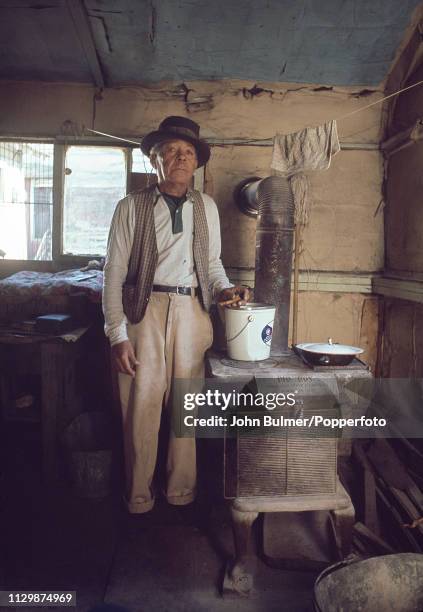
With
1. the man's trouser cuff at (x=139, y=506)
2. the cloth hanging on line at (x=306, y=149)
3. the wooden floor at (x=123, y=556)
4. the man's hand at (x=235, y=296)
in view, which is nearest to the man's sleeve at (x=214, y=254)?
the man's hand at (x=235, y=296)

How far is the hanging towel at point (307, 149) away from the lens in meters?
3.84

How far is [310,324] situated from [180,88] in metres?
2.87

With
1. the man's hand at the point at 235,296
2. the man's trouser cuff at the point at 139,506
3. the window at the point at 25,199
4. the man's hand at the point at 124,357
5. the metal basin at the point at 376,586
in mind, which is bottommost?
the man's trouser cuff at the point at 139,506

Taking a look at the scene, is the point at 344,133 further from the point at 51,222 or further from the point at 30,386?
the point at 30,386

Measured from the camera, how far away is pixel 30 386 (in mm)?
4840

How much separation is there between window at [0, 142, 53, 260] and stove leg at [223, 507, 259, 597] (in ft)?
12.0

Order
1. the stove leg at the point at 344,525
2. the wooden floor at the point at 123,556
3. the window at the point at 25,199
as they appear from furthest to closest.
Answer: the window at the point at 25,199 → the stove leg at the point at 344,525 → the wooden floor at the point at 123,556

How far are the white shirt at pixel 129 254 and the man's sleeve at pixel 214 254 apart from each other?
3 cm

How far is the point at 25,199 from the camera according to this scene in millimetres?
5121

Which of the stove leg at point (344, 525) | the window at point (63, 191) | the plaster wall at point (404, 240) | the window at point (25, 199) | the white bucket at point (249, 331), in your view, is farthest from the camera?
the window at point (25, 199)

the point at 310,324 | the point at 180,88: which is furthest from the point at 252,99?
the point at 310,324

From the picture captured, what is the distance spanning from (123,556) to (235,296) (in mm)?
1940

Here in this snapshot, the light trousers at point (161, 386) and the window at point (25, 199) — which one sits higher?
the window at point (25, 199)

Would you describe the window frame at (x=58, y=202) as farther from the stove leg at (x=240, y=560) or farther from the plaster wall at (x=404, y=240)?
the stove leg at (x=240, y=560)
